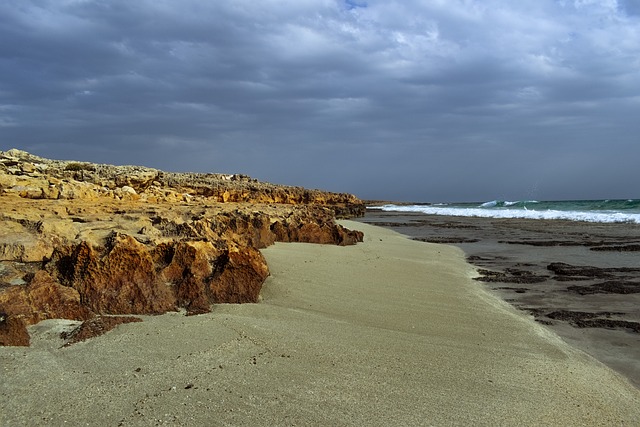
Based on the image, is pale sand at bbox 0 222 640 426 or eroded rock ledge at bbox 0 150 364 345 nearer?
pale sand at bbox 0 222 640 426

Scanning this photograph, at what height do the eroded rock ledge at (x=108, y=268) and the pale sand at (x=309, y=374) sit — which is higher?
the eroded rock ledge at (x=108, y=268)

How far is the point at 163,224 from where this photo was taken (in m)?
6.44

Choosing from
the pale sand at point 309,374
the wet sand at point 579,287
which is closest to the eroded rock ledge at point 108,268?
the pale sand at point 309,374

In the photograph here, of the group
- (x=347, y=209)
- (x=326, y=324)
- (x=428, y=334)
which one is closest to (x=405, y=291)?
(x=428, y=334)

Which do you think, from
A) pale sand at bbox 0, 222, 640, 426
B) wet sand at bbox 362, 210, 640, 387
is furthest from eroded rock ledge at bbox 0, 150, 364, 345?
wet sand at bbox 362, 210, 640, 387

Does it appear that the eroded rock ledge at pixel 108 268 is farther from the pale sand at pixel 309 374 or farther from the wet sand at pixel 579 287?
the wet sand at pixel 579 287

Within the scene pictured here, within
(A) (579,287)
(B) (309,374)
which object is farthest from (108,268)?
(A) (579,287)

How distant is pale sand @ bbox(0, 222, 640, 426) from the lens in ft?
9.06

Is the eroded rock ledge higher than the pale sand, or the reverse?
the eroded rock ledge

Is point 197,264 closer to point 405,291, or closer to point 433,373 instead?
point 433,373

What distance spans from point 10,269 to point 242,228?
4.71m

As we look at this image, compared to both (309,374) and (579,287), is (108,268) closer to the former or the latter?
(309,374)

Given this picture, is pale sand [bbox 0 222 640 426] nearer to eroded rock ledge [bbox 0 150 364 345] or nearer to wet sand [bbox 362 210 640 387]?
eroded rock ledge [bbox 0 150 364 345]

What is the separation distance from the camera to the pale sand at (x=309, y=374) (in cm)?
276
